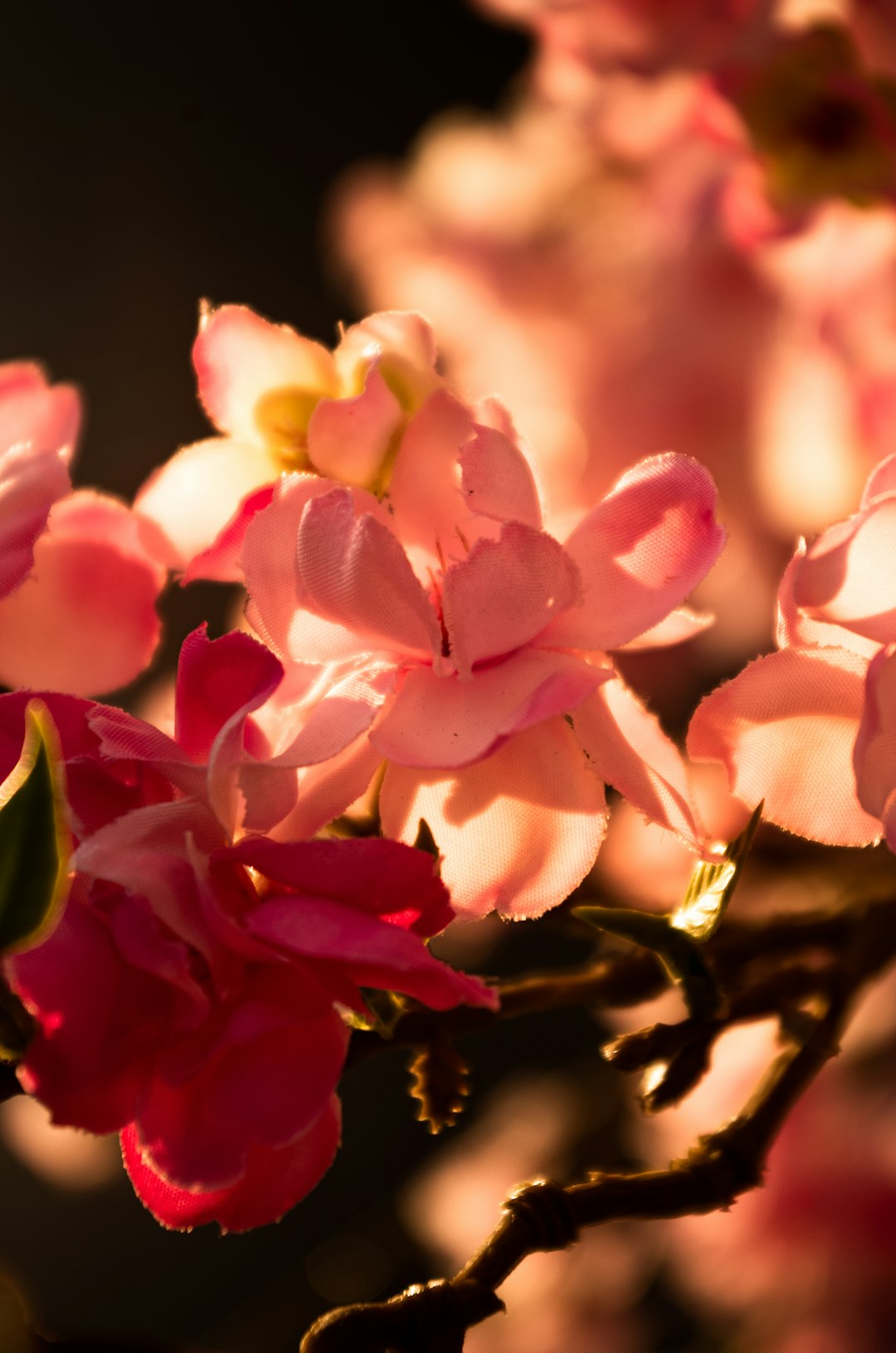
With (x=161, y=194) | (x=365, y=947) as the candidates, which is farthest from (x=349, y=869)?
(x=161, y=194)

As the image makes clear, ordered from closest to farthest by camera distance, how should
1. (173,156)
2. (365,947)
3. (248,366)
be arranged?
(365,947), (248,366), (173,156)

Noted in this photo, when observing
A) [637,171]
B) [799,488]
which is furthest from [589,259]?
[799,488]

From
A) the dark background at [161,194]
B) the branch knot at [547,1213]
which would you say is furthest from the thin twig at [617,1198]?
the dark background at [161,194]

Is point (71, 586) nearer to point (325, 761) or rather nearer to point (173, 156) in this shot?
point (325, 761)

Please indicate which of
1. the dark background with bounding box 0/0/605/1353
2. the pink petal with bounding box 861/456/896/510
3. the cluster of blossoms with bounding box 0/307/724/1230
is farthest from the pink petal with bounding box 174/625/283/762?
the dark background with bounding box 0/0/605/1353

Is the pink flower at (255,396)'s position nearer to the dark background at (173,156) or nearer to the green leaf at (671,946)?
the green leaf at (671,946)

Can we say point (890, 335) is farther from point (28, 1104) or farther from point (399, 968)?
point (28, 1104)
